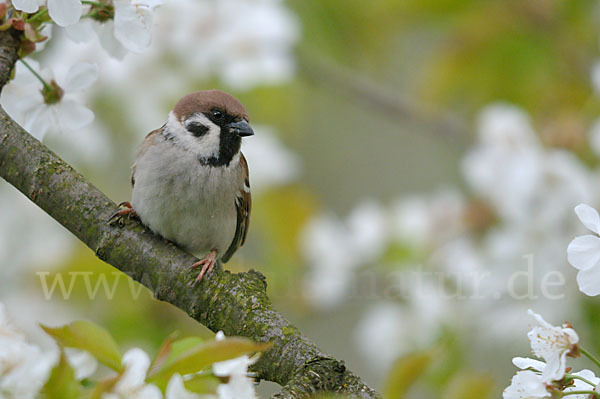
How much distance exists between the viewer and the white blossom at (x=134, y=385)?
1.00 meters

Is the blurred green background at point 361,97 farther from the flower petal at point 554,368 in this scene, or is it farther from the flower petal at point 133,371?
the flower petal at point 133,371

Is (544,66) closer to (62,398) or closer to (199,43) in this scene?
(199,43)

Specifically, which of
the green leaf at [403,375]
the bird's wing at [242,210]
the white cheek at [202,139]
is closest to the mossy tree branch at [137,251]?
the green leaf at [403,375]

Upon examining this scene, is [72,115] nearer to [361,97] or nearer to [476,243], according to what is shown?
[476,243]

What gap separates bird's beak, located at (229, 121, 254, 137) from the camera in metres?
2.40

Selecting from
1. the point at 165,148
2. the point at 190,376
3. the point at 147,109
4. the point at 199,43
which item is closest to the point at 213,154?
the point at 165,148

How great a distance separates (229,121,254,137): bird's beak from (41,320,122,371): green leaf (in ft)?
4.65

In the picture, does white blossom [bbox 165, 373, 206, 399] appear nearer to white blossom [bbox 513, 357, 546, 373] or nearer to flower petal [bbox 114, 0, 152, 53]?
white blossom [bbox 513, 357, 546, 373]

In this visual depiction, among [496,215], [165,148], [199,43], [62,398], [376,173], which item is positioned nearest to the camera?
[62,398]

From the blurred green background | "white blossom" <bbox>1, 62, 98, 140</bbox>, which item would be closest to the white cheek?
the blurred green background

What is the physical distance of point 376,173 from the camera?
638 centimetres

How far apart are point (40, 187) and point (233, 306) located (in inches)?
16.2

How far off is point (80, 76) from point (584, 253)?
3.31 feet

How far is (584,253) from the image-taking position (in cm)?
111
